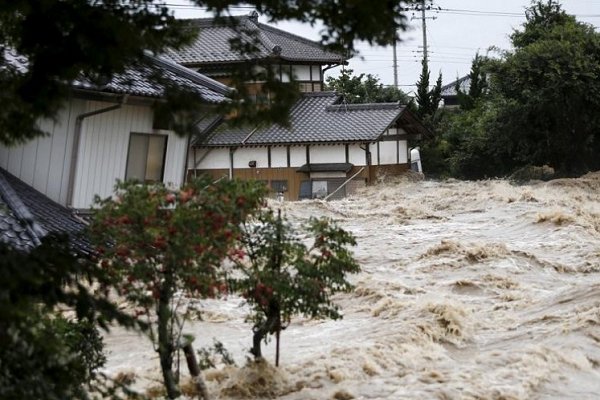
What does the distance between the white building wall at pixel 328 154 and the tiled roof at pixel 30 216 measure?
1714 centimetres

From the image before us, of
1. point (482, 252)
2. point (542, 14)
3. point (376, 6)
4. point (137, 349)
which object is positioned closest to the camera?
point (376, 6)

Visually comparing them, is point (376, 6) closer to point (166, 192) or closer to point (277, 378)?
point (166, 192)

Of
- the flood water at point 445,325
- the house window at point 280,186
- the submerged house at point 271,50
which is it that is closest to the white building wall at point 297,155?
the house window at point 280,186

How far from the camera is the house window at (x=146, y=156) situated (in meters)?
12.6

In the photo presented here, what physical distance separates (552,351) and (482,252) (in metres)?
6.53

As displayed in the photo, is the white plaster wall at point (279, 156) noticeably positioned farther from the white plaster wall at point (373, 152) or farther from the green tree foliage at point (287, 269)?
the green tree foliage at point (287, 269)

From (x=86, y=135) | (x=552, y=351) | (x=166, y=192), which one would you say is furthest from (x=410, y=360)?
(x=86, y=135)

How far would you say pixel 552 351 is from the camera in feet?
35.2

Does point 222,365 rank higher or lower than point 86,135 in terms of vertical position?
lower

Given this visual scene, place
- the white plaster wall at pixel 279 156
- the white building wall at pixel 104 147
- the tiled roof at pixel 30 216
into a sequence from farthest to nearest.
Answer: the white plaster wall at pixel 279 156
the white building wall at pixel 104 147
the tiled roof at pixel 30 216

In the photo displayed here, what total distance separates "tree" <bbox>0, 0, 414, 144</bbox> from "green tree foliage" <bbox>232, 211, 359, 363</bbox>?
3.79 meters

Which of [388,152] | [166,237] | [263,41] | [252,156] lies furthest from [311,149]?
[166,237]

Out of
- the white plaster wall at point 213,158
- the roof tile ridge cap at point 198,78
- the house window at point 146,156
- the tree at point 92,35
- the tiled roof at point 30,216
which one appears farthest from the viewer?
the white plaster wall at point 213,158

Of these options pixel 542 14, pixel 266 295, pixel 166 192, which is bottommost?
pixel 266 295
